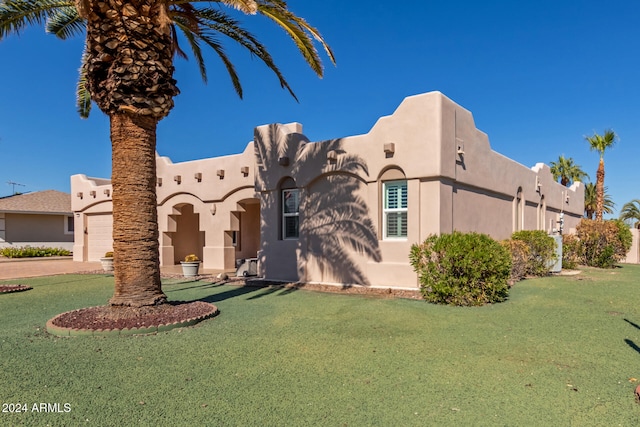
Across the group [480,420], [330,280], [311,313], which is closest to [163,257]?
[330,280]

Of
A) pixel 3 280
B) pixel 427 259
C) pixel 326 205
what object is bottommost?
pixel 3 280

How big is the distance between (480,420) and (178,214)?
18217 millimetres

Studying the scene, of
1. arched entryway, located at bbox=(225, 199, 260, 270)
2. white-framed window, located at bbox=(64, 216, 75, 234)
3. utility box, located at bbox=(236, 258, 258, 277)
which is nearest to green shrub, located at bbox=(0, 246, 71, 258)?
white-framed window, located at bbox=(64, 216, 75, 234)

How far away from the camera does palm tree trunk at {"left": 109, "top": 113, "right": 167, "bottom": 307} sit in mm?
8023

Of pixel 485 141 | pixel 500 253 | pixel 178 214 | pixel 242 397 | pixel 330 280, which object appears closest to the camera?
pixel 242 397

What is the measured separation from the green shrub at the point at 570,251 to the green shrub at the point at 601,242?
1.40ft

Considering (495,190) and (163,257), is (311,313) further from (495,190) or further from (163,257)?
(163,257)

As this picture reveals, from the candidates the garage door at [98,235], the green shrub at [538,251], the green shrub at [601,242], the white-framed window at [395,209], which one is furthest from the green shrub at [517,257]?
the garage door at [98,235]

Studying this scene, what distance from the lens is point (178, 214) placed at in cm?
2000

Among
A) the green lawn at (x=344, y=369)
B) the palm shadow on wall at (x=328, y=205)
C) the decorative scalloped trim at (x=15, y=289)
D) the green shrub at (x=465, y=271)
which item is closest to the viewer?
the green lawn at (x=344, y=369)

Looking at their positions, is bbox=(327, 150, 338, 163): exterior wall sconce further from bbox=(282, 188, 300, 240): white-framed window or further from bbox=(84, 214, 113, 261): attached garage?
bbox=(84, 214, 113, 261): attached garage

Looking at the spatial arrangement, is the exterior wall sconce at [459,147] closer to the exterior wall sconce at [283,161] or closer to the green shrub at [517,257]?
the green shrub at [517,257]

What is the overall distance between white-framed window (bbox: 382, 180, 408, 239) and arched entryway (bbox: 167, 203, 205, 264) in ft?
38.9

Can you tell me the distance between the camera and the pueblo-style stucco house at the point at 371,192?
11.3 meters
